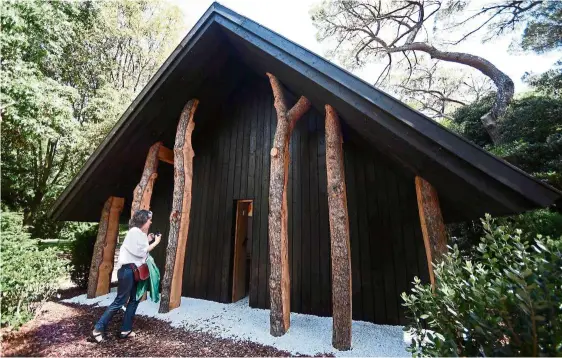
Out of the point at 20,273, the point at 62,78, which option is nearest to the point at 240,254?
the point at 20,273

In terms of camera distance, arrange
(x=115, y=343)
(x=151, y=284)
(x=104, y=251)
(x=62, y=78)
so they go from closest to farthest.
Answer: (x=115, y=343) → (x=151, y=284) → (x=104, y=251) → (x=62, y=78)

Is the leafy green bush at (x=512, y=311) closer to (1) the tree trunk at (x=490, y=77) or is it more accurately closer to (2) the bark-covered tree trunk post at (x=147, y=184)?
(2) the bark-covered tree trunk post at (x=147, y=184)

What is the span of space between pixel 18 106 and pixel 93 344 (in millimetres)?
7045

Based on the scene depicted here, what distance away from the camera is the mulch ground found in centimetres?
293

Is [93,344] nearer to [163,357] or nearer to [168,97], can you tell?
[163,357]

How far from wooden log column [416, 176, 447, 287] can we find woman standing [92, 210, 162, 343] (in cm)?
374

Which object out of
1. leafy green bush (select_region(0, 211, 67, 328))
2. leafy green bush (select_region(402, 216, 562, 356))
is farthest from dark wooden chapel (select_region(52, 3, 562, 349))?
leafy green bush (select_region(0, 211, 67, 328))

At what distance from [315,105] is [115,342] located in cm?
447

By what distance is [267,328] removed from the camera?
3.72 m

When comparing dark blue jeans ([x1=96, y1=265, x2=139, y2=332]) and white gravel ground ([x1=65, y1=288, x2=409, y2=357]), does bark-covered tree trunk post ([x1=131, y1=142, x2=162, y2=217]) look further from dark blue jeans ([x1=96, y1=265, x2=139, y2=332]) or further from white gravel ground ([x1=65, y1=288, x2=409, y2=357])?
white gravel ground ([x1=65, y1=288, x2=409, y2=357])

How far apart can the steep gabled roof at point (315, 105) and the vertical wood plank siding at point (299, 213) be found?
58 centimetres

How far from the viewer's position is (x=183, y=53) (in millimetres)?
4434

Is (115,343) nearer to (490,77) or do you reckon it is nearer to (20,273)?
(20,273)

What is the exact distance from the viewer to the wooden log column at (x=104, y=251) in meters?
5.29
